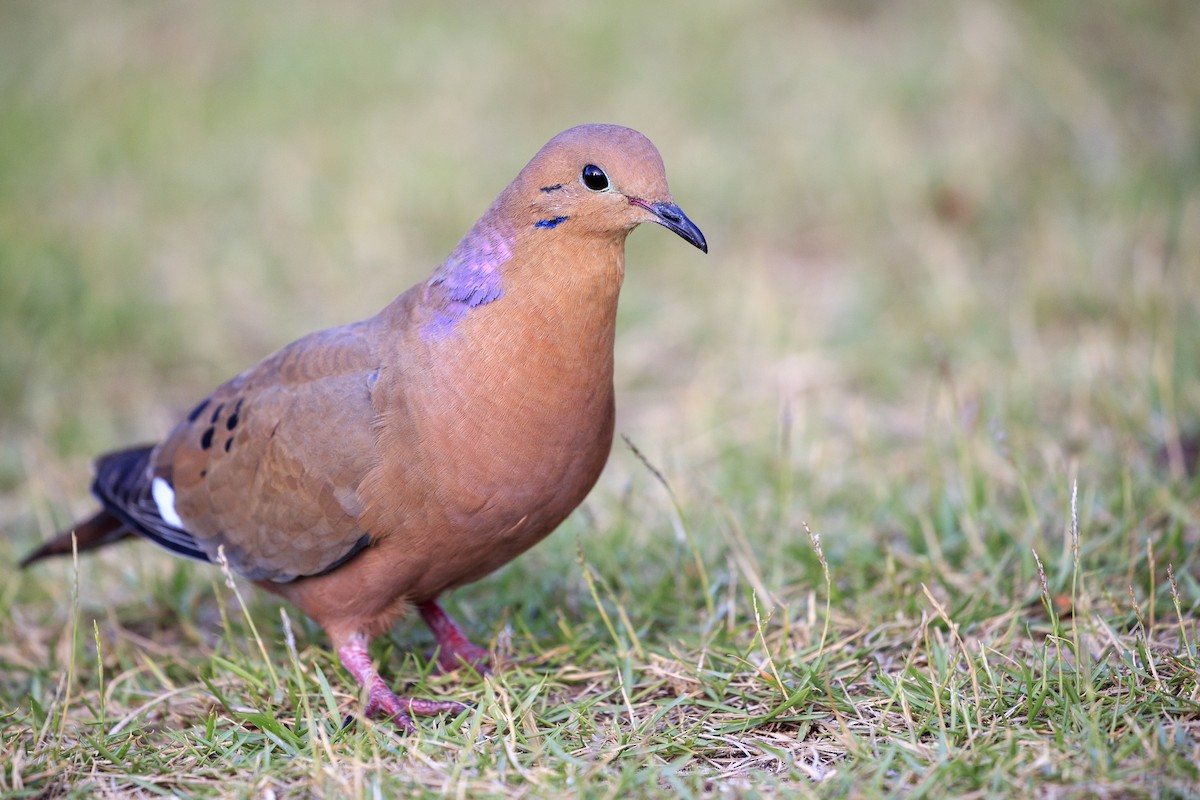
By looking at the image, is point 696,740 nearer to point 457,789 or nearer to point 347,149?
point 457,789

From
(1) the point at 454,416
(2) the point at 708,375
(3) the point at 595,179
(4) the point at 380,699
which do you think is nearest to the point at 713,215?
(2) the point at 708,375

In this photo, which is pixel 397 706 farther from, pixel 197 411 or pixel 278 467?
pixel 197 411

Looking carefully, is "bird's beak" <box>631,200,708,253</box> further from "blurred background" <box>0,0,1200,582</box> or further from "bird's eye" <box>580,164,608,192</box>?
"blurred background" <box>0,0,1200,582</box>

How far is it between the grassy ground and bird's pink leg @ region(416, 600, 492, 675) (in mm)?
98

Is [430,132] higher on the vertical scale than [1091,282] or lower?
higher

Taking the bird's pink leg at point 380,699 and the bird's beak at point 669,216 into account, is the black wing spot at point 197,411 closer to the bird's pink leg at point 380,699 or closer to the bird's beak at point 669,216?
the bird's pink leg at point 380,699

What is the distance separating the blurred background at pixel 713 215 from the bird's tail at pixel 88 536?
0.41 metres

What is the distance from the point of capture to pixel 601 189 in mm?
2709

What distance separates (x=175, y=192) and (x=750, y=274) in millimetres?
3278

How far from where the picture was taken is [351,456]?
283 cm

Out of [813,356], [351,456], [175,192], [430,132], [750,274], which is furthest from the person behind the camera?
[430,132]

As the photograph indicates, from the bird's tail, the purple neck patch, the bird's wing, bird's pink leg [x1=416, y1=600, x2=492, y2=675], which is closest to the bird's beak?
the purple neck patch

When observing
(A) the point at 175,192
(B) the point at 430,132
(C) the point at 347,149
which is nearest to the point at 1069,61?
(B) the point at 430,132

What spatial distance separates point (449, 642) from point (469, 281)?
104cm
